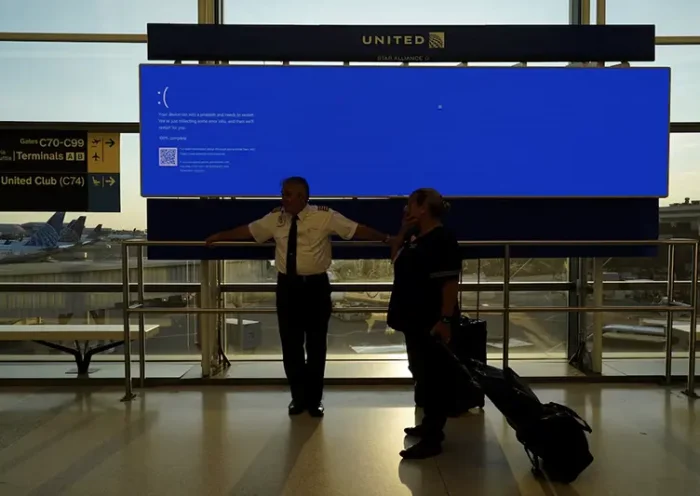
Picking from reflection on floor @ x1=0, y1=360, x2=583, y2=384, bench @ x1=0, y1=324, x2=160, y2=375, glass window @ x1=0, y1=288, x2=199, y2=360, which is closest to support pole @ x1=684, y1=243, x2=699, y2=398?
reflection on floor @ x1=0, y1=360, x2=583, y2=384

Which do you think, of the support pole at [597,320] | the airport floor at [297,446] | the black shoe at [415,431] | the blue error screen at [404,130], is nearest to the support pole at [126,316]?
the airport floor at [297,446]

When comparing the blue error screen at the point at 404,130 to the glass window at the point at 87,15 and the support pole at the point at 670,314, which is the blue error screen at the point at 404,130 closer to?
the support pole at the point at 670,314

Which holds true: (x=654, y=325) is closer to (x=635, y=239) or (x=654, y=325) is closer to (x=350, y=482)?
(x=635, y=239)

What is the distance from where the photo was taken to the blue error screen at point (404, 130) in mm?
3875

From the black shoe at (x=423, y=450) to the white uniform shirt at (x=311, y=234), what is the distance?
3.96 ft

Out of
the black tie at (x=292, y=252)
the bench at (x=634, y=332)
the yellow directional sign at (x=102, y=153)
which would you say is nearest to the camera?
the black tie at (x=292, y=252)

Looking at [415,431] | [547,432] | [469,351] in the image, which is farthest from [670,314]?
[415,431]

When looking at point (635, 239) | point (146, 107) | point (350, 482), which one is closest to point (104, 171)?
point (146, 107)

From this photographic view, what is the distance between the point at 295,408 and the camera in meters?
3.43

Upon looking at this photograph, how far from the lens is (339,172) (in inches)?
155

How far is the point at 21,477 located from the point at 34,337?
6.04 ft

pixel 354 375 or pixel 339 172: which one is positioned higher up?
pixel 339 172

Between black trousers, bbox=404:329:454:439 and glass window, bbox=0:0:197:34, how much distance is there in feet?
10.8

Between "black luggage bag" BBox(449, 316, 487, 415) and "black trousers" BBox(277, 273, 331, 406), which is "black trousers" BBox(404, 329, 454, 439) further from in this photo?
"black trousers" BBox(277, 273, 331, 406)
